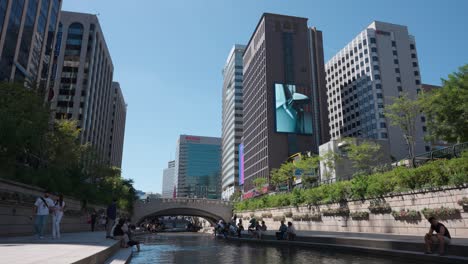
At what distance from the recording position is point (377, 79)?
10662 centimetres

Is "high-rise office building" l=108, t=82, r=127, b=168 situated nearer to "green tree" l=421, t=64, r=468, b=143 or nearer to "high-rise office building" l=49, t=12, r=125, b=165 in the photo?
"high-rise office building" l=49, t=12, r=125, b=165

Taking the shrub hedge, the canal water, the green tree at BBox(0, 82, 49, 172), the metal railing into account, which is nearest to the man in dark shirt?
the canal water

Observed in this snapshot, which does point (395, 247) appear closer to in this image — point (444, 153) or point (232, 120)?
point (444, 153)

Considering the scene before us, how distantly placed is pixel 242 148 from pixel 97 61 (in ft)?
207

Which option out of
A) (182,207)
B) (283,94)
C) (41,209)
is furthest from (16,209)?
(283,94)

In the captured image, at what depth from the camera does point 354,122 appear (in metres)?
113

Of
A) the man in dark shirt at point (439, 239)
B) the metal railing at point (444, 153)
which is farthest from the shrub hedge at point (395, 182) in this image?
the man in dark shirt at point (439, 239)

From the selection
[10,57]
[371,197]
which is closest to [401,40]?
[371,197]

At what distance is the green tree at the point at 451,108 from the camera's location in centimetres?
3347

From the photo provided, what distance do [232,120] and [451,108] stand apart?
118104mm

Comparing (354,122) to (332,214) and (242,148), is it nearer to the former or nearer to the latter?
(242,148)

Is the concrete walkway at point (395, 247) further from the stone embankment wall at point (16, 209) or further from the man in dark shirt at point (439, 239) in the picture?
the stone embankment wall at point (16, 209)

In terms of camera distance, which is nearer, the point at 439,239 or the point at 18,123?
the point at 439,239

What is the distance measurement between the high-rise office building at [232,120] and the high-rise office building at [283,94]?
71.2ft
